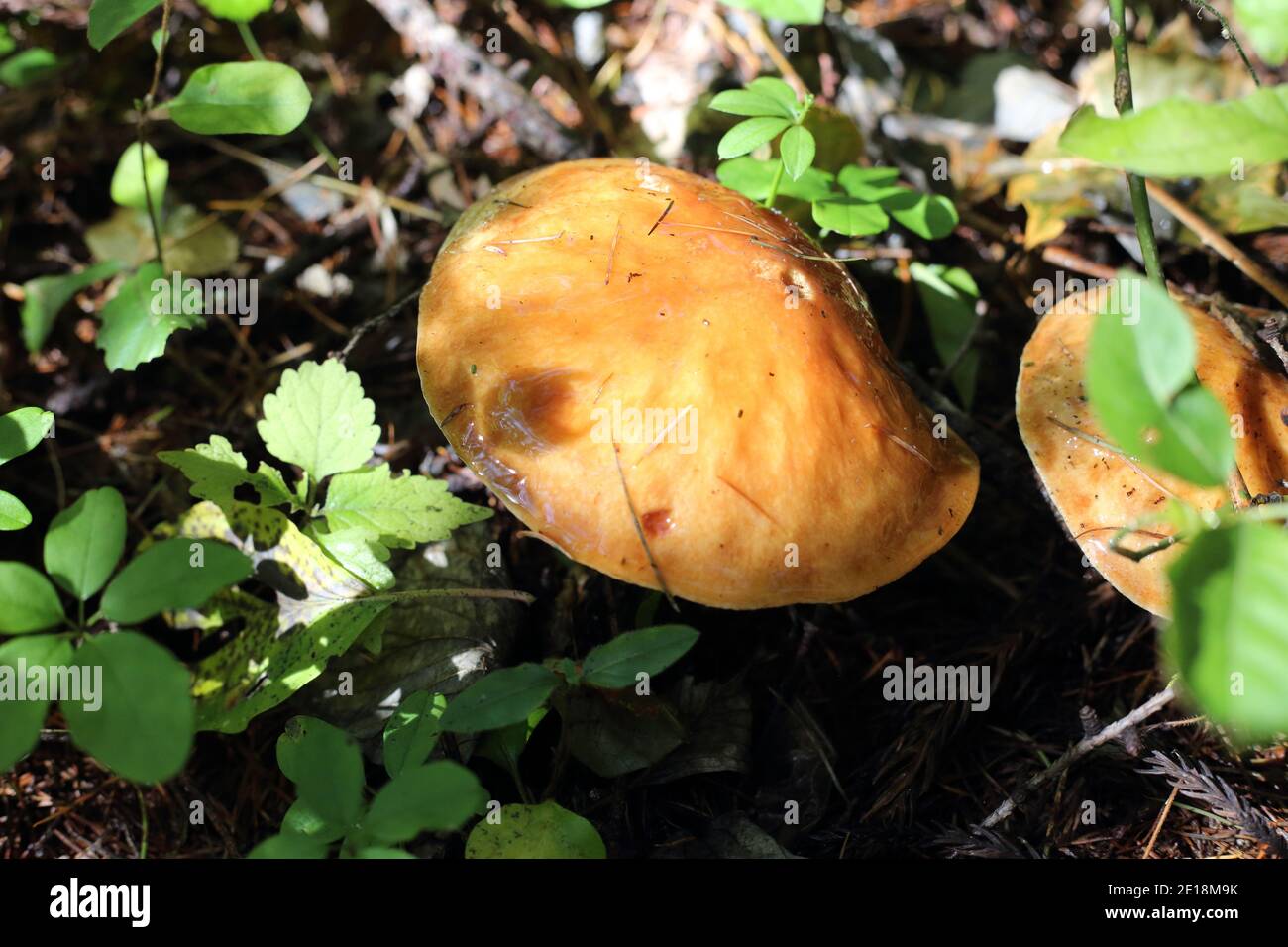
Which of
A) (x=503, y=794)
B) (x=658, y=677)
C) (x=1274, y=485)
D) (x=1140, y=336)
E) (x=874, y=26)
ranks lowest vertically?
(x=503, y=794)

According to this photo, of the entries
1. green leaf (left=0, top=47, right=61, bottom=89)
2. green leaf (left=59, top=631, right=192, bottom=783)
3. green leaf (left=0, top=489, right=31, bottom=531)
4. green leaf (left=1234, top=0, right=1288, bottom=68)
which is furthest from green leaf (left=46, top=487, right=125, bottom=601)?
green leaf (left=1234, top=0, right=1288, bottom=68)

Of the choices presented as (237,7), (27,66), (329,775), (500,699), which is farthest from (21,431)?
(27,66)

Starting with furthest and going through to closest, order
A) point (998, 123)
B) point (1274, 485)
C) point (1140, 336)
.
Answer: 1. point (998, 123)
2. point (1274, 485)
3. point (1140, 336)

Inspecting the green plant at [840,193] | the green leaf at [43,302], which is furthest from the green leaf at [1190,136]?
the green leaf at [43,302]

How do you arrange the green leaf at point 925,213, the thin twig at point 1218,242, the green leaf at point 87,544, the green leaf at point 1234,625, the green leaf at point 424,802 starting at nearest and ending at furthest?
the green leaf at point 1234,625, the green leaf at point 424,802, the green leaf at point 87,544, the thin twig at point 1218,242, the green leaf at point 925,213

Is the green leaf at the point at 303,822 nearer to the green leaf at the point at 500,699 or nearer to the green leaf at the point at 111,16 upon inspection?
the green leaf at the point at 500,699
